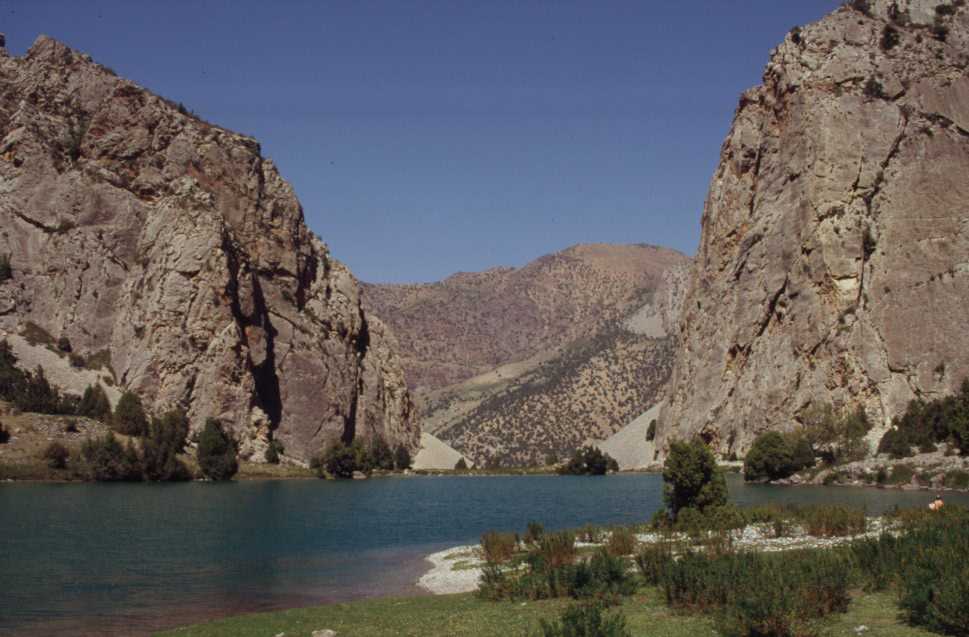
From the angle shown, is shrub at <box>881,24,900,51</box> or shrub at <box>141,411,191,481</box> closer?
shrub at <box>141,411,191,481</box>

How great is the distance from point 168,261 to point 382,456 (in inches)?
1722

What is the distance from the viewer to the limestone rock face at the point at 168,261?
4779 inches

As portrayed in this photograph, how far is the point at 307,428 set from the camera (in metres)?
134

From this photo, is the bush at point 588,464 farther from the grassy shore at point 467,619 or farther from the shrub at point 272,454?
the grassy shore at point 467,619

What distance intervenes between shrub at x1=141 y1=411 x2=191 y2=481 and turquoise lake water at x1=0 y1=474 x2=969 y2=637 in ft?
38.1

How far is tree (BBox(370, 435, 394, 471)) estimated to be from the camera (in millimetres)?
141188

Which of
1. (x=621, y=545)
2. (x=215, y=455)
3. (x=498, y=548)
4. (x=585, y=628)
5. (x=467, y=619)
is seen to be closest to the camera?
(x=585, y=628)

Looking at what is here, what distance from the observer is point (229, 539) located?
1745 inches

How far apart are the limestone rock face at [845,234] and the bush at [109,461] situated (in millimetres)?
69064

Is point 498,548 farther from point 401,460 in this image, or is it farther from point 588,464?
point 401,460

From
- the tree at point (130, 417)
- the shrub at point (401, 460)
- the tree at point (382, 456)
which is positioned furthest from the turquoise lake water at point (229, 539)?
the shrub at point (401, 460)

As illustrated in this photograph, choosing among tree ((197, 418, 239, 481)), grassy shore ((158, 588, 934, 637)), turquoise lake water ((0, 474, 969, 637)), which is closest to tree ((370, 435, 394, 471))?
tree ((197, 418, 239, 481))

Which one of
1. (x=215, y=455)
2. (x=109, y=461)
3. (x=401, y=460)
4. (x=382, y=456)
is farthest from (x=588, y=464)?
(x=109, y=461)

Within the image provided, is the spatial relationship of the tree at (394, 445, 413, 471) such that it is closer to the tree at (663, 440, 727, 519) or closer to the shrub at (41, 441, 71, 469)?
the shrub at (41, 441, 71, 469)
